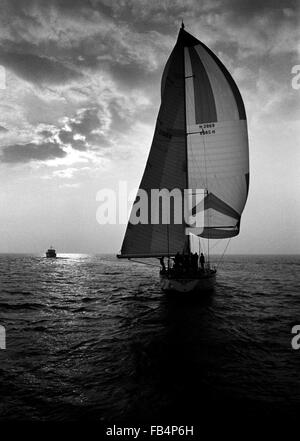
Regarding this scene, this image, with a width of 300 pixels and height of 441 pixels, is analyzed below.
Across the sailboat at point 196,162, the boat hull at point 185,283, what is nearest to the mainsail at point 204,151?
the sailboat at point 196,162

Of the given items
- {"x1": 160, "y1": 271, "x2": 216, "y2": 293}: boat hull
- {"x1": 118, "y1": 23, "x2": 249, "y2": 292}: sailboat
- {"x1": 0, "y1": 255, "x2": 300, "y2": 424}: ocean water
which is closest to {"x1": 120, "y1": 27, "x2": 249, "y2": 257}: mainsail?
{"x1": 118, "y1": 23, "x2": 249, "y2": 292}: sailboat

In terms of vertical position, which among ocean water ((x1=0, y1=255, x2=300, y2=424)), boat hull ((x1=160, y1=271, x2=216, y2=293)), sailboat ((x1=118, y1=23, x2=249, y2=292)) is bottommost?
ocean water ((x1=0, y1=255, x2=300, y2=424))

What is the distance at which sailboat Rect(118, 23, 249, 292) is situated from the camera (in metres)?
16.5

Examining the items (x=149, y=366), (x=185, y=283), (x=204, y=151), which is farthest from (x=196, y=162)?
(x=149, y=366)

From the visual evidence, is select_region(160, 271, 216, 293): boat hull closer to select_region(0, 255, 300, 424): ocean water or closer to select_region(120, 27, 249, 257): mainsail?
select_region(0, 255, 300, 424): ocean water

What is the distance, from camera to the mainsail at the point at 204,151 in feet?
56.1

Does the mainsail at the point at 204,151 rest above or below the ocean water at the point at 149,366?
above

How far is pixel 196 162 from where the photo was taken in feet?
59.2

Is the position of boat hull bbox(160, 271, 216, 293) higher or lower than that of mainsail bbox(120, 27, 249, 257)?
lower

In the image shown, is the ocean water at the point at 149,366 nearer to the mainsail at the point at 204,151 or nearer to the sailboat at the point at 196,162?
the sailboat at the point at 196,162

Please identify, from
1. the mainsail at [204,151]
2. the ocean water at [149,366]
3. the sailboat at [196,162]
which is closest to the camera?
the ocean water at [149,366]

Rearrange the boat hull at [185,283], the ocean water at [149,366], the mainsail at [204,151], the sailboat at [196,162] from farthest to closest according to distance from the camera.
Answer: the mainsail at [204,151], the sailboat at [196,162], the boat hull at [185,283], the ocean water at [149,366]

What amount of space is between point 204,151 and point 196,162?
33.9 inches
